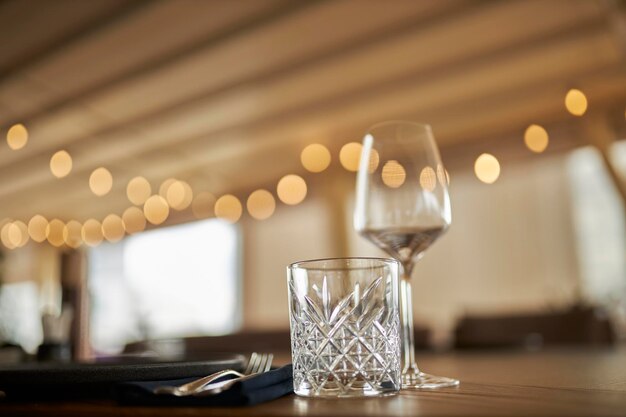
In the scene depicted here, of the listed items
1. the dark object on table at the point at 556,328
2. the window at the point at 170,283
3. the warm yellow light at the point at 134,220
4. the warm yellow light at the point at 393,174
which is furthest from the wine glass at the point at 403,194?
the warm yellow light at the point at 134,220

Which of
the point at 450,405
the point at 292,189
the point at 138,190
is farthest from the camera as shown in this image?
the point at 138,190

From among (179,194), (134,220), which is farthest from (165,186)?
(134,220)

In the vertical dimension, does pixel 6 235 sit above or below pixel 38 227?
below

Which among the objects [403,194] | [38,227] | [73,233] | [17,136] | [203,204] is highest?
[17,136]

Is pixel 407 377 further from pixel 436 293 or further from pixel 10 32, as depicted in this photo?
pixel 436 293

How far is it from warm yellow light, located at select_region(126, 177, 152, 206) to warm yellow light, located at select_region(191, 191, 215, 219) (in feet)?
2.52

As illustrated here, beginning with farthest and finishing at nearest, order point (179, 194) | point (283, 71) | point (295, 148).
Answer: point (179, 194)
point (295, 148)
point (283, 71)

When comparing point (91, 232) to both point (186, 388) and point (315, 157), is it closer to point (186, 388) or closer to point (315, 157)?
point (315, 157)

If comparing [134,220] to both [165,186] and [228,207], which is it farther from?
[228,207]

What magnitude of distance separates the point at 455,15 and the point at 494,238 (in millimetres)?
4181

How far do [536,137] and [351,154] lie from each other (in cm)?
223

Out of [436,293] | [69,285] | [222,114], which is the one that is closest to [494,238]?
[436,293]

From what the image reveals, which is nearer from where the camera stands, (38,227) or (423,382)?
(423,382)

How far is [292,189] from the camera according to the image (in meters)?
9.66
